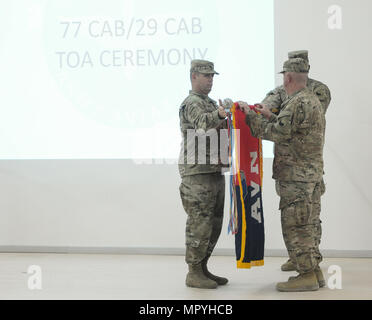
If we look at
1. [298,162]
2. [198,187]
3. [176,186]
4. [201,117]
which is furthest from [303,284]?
[176,186]

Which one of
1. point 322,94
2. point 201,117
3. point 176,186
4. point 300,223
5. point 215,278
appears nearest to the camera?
point 300,223

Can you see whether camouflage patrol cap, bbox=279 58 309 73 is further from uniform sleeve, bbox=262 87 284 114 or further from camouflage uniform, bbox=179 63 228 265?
uniform sleeve, bbox=262 87 284 114

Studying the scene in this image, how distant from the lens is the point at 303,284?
3.94 m

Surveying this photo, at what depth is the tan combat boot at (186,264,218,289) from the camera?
4.14 meters

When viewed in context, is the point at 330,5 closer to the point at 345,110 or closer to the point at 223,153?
the point at 345,110

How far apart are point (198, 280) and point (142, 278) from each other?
66 centimetres

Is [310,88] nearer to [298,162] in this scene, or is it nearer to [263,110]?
[263,110]

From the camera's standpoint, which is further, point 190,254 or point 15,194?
point 15,194

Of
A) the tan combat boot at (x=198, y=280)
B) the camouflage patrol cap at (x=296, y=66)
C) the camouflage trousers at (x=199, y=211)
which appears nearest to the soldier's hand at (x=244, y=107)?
the camouflage patrol cap at (x=296, y=66)

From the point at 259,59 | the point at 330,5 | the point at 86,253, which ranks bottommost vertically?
the point at 86,253

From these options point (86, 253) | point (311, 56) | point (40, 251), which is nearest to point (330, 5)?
point (311, 56)

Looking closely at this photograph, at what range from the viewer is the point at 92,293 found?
4094mm

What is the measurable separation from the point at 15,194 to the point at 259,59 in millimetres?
2808

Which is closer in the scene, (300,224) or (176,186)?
(300,224)
